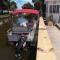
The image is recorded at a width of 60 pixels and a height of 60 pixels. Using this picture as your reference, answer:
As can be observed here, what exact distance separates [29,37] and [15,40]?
18 centimetres

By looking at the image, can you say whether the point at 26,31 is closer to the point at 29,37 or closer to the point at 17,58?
the point at 29,37

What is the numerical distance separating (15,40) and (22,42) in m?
0.14

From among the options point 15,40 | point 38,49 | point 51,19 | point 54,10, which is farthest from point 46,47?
point 54,10

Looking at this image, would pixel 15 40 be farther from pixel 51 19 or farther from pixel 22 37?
pixel 51 19

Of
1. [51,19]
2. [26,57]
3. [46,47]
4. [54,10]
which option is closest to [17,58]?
[26,57]

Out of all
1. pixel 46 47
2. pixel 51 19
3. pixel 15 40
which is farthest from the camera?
pixel 51 19

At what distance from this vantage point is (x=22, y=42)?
2.93 meters

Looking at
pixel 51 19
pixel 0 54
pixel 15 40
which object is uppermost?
pixel 15 40

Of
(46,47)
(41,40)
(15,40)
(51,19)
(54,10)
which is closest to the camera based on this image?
(15,40)

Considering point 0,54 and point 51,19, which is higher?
point 0,54

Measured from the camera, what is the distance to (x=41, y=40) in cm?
342

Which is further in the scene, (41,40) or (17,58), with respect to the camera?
(41,40)

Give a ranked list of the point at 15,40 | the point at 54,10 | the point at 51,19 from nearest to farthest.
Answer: the point at 15,40
the point at 51,19
the point at 54,10

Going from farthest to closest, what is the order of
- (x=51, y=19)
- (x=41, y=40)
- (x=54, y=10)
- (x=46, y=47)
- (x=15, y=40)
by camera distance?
(x=54, y=10) < (x=51, y=19) < (x=41, y=40) < (x=46, y=47) < (x=15, y=40)
